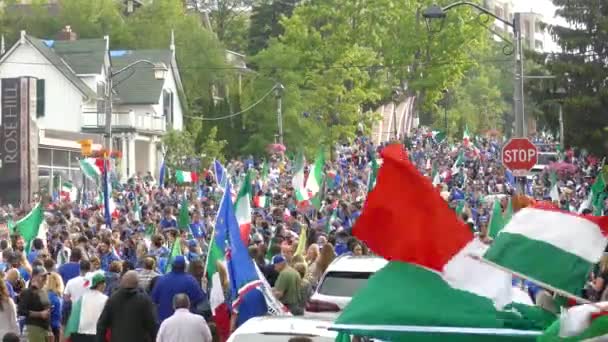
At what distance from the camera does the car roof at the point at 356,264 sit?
15.8 m

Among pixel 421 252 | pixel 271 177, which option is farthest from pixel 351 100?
pixel 421 252

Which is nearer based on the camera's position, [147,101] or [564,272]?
[564,272]

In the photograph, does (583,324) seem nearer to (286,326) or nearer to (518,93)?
(286,326)

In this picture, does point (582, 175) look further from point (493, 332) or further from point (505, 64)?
point (505, 64)

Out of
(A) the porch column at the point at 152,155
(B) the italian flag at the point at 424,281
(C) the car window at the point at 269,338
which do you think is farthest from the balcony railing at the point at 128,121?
(B) the italian flag at the point at 424,281

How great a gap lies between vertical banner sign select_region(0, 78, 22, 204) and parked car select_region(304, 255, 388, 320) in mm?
36110

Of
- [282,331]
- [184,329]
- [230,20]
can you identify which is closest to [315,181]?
[184,329]

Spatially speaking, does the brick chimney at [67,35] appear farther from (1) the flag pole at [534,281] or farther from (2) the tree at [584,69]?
(1) the flag pole at [534,281]

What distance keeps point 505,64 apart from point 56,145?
103 metres

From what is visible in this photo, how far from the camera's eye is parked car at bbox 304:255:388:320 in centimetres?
1559

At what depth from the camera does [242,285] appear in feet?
47.6

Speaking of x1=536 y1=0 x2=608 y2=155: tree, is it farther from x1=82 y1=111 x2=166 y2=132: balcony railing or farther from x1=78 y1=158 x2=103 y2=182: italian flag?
x1=82 y1=111 x2=166 y2=132: balcony railing

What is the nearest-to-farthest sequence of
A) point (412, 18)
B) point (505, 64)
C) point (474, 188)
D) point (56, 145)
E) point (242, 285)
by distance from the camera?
point (242, 285), point (474, 188), point (56, 145), point (412, 18), point (505, 64)

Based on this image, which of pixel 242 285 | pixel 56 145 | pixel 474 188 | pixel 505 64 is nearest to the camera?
pixel 242 285
